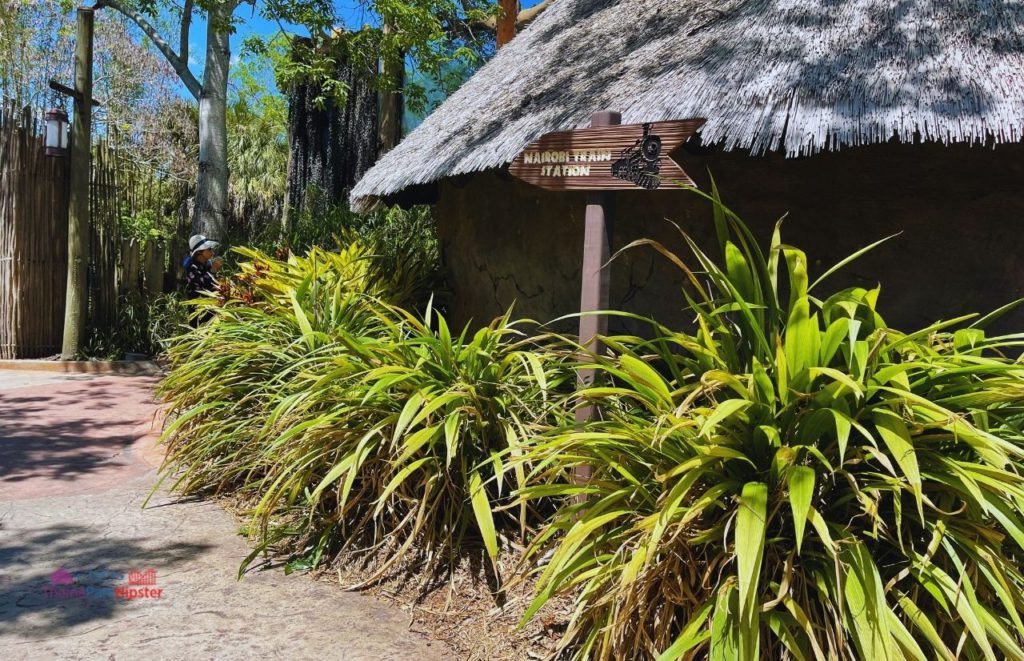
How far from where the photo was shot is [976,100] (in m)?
3.33

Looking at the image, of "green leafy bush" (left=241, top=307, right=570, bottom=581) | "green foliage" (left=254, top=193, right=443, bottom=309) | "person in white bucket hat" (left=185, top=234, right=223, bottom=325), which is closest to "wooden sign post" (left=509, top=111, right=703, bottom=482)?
"green leafy bush" (left=241, top=307, right=570, bottom=581)

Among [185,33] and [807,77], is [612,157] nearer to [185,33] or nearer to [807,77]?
[807,77]

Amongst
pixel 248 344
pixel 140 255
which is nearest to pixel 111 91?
pixel 140 255

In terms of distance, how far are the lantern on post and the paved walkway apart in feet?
15.3

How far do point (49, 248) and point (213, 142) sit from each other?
2.32m

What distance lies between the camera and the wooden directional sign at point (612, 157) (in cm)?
313

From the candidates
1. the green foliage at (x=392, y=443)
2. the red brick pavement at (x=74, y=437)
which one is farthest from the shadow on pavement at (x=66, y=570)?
the red brick pavement at (x=74, y=437)

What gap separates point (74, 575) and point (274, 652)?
1.23 m

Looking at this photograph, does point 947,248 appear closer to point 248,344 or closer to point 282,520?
point 282,520

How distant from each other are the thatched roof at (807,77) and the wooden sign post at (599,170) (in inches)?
20.8

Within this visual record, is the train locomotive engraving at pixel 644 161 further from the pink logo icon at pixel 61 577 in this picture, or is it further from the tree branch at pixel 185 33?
the tree branch at pixel 185 33

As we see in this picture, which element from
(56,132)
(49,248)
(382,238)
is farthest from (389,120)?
(49,248)

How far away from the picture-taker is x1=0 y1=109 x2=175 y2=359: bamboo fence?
29.1ft

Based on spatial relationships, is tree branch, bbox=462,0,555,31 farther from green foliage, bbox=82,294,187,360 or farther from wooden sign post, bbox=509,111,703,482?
wooden sign post, bbox=509,111,703,482
